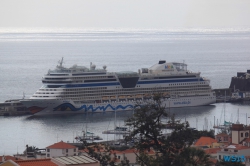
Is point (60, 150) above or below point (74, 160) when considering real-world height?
below

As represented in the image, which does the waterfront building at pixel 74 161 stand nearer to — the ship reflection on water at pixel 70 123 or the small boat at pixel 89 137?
the ship reflection on water at pixel 70 123

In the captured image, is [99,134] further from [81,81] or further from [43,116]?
[81,81]

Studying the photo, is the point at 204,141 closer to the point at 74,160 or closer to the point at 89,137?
the point at 89,137

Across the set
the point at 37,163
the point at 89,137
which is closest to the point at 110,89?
the point at 89,137

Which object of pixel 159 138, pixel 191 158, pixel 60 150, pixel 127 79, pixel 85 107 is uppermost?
pixel 127 79

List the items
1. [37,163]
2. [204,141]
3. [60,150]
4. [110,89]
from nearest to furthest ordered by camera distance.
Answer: [37,163] → [60,150] → [204,141] → [110,89]

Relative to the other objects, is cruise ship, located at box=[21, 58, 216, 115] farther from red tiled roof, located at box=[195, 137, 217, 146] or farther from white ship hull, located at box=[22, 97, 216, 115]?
red tiled roof, located at box=[195, 137, 217, 146]

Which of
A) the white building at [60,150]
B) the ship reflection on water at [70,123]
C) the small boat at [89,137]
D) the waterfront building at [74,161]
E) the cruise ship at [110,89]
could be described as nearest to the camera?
the waterfront building at [74,161]

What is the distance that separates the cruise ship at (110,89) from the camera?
45.8 m

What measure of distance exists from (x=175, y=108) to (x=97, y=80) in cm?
398

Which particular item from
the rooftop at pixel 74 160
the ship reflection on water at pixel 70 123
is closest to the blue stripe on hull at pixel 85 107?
the ship reflection on water at pixel 70 123

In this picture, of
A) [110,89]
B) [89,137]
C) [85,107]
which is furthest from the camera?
[110,89]

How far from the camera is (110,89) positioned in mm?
48406

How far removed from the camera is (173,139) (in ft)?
46.3
